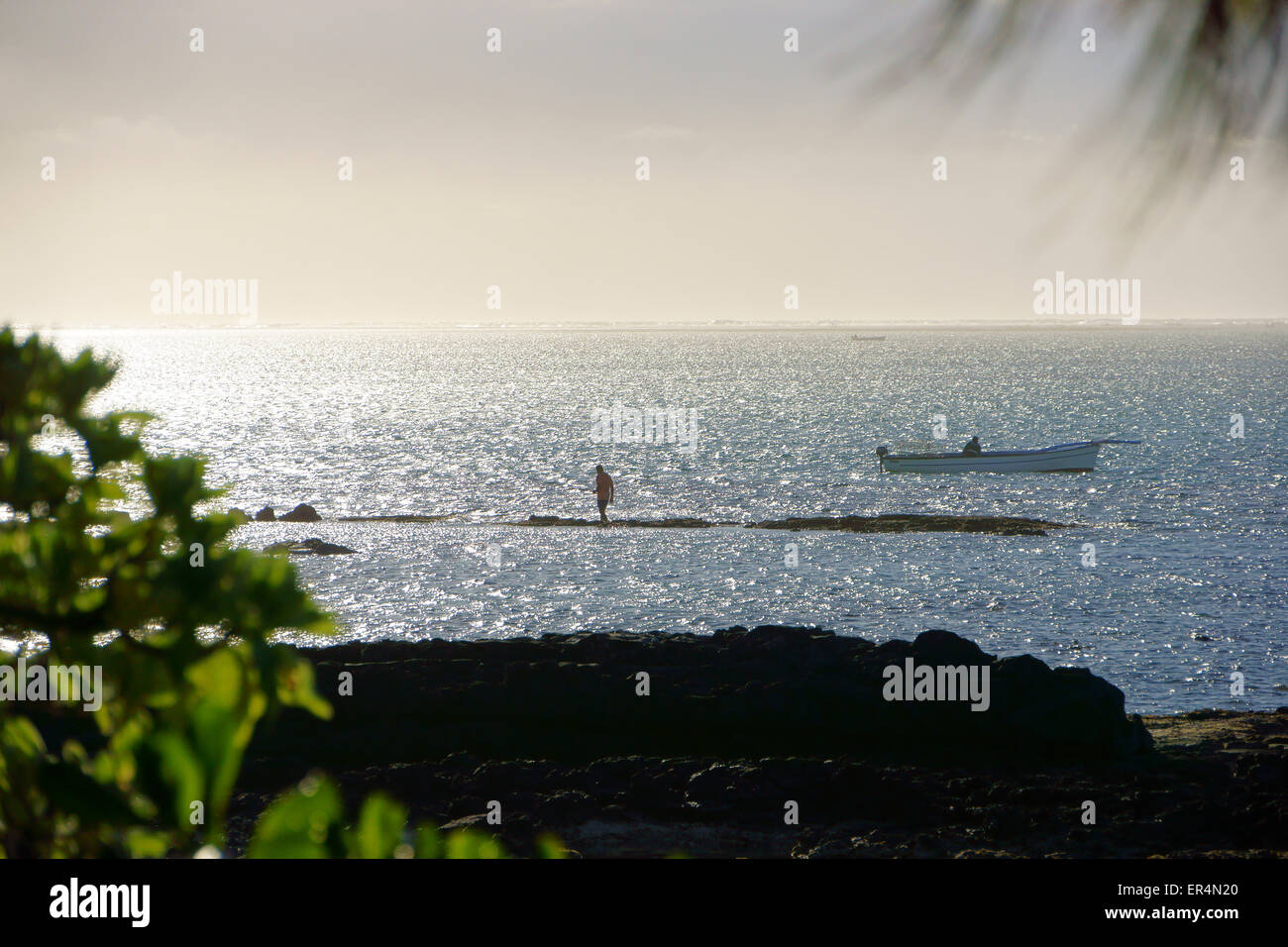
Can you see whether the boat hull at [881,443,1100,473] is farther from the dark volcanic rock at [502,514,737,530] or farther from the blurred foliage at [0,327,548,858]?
the blurred foliage at [0,327,548,858]

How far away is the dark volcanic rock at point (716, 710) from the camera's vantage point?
14.5m

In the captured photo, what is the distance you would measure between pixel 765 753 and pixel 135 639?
13.2m

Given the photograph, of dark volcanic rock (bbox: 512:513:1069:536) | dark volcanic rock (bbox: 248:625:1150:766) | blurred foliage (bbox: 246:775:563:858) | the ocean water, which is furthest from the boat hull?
blurred foliage (bbox: 246:775:563:858)

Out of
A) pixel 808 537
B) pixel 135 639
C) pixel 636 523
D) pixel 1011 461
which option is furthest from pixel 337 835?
pixel 1011 461

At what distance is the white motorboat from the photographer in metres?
59.0

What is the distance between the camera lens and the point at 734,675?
51.3ft

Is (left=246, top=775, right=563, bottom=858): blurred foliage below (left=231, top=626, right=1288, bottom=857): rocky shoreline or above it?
above

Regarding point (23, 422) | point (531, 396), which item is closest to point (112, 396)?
point (531, 396)

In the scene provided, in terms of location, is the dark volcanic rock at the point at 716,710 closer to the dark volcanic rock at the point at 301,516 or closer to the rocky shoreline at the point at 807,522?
the rocky shoreline at the point at 807,522

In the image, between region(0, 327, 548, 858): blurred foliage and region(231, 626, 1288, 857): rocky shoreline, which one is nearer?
region(0, 327, 548, 858): blurred foliage

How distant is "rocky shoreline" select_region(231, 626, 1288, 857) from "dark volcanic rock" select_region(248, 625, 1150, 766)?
0.03 metres

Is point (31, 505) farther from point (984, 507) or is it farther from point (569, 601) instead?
point (984, 507)

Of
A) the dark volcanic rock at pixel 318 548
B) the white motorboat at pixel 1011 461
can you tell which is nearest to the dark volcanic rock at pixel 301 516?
the dark volcanic rock at pixel 318 548

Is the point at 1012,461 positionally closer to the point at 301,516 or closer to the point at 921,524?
the point at 921,524
